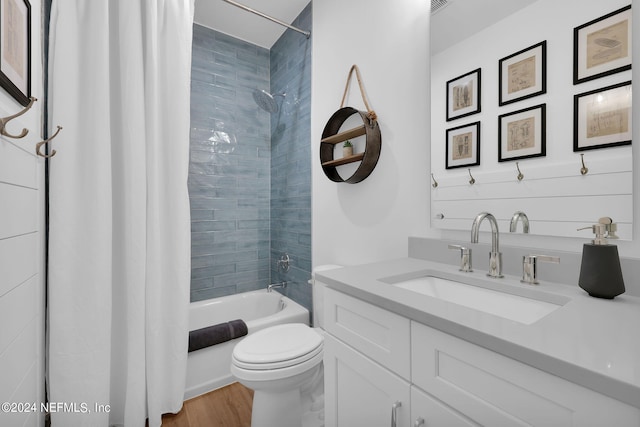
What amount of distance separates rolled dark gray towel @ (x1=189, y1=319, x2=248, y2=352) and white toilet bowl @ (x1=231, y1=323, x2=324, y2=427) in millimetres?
376

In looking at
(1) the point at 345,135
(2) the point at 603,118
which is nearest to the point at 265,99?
(1) the point at 345,135

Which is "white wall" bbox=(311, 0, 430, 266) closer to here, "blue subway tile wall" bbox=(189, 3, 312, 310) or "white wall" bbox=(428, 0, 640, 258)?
"blue subway tile wall" bbox=(189, 3, 312, 310)

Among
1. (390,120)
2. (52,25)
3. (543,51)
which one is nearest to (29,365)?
(52,25)

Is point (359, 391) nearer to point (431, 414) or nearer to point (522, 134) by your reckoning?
point (431, 414)

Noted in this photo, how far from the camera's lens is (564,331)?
0.52 metres

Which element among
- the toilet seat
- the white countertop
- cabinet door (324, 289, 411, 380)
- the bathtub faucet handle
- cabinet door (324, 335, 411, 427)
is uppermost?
the white countertop

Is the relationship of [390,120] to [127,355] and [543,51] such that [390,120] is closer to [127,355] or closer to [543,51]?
[543,51]

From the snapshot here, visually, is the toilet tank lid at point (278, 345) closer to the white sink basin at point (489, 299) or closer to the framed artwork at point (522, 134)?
the white sink basin at point (489, 299)

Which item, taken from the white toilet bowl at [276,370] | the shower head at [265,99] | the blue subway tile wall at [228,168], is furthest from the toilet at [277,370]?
the shower head at [265,99]

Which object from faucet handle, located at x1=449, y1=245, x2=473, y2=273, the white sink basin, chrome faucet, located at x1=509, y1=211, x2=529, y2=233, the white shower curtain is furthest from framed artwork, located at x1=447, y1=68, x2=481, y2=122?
the white shower curtain

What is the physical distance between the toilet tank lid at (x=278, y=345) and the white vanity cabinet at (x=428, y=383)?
0.31 metres

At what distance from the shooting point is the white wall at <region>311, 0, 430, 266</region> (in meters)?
1.28

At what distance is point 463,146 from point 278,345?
48.3 inches

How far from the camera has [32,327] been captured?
109 centimetres
